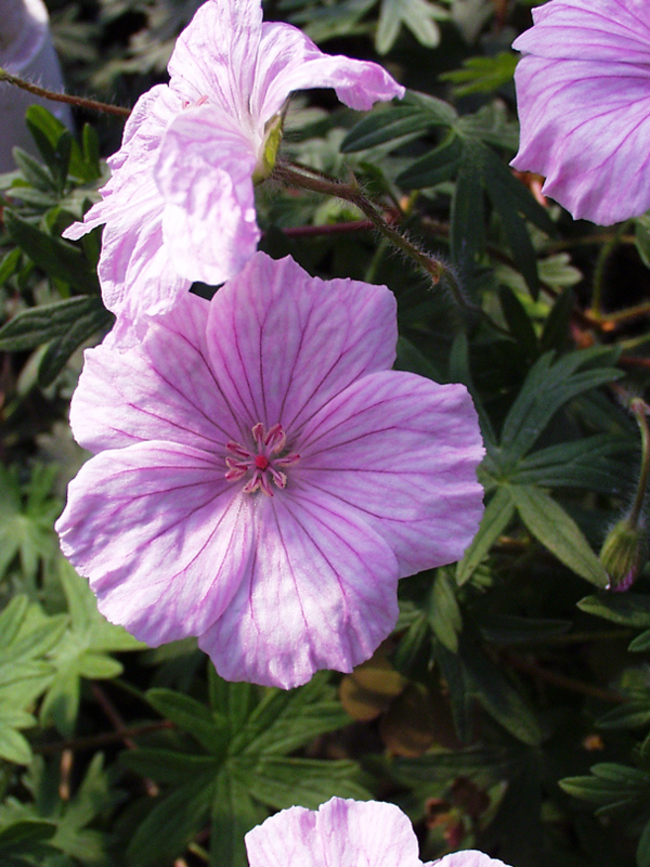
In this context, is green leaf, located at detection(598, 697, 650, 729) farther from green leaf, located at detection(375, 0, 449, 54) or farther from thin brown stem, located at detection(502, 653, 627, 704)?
green leaf, located at detection(375, 0, 449, 54)

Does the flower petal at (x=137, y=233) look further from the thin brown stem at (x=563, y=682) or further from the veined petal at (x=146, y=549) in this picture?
the thin brown stem at (x=563, y=682)

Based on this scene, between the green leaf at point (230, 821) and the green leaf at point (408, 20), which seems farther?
the green leaf at point (408, 20)

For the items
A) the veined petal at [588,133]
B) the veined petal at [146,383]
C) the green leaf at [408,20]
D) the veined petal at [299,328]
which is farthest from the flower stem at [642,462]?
the green leaf at [408,20]

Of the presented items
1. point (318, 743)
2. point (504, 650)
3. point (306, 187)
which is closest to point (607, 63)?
point (306, 187)

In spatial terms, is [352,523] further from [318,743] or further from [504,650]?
[318,743]

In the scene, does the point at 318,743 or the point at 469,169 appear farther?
the point at 318,743

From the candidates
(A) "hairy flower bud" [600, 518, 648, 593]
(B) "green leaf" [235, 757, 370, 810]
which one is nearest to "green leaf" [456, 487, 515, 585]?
(A) "hairy flower bud" [600, 518, 648, 593]
